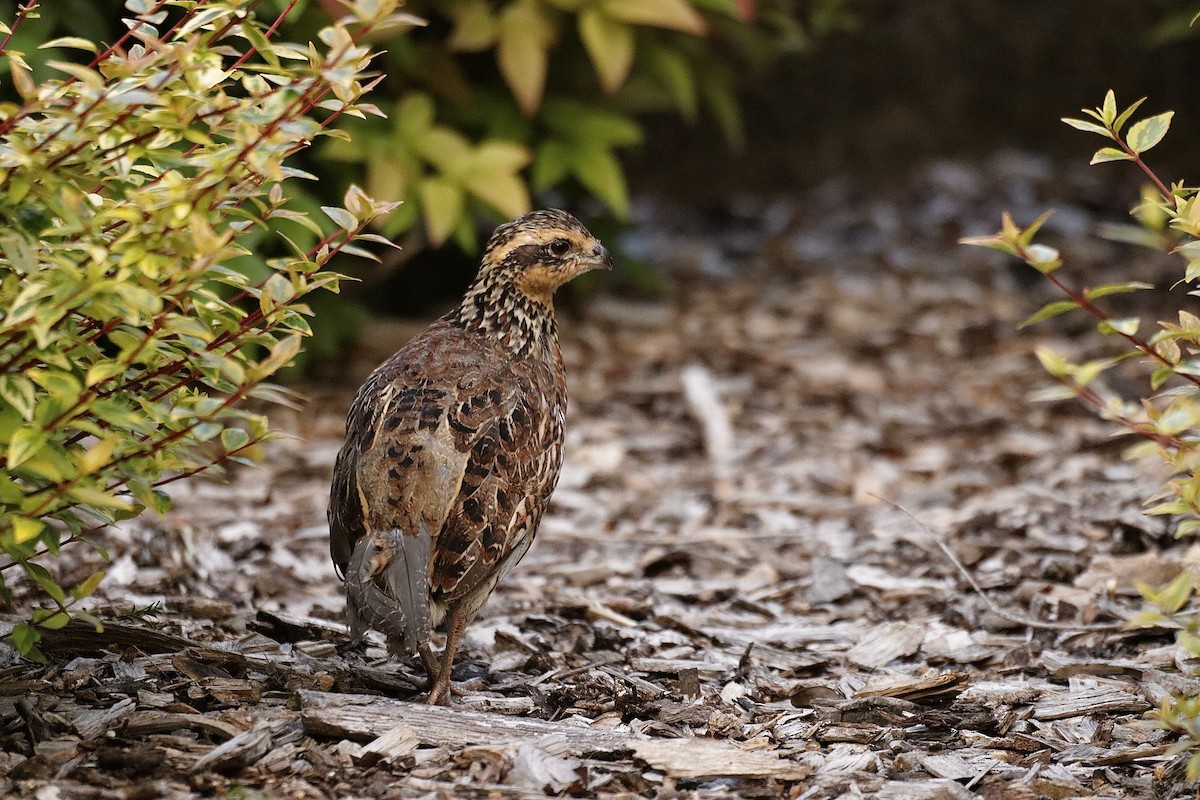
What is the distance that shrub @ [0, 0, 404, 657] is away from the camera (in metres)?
2.94

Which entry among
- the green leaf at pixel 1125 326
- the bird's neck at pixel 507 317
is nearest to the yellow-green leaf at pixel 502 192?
the bird's neck at pixel 507 317

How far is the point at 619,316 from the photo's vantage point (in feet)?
28.8

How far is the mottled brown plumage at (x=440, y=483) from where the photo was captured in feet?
12.7

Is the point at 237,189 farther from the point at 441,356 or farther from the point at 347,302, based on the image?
the point at 347,302

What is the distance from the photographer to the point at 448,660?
405cm

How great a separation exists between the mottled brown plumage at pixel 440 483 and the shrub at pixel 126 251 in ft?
2.10

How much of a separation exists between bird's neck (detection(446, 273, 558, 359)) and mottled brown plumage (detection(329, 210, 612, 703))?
41 millimetres

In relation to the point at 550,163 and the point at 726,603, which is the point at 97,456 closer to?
the point at 726,603

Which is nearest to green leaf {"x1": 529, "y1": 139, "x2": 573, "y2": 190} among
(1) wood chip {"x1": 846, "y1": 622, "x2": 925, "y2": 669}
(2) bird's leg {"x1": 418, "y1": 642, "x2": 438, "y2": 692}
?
(1) wood chip {"x1": 846, "y1": 622, "x2": 925, "y2": 669}

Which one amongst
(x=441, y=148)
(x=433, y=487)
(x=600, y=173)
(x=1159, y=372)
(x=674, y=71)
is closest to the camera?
(x=1159, y=372)

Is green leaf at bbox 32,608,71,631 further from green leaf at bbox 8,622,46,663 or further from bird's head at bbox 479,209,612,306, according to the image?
bird's head at bbox 479,209,612,306

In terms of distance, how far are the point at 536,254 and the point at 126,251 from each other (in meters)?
1.97

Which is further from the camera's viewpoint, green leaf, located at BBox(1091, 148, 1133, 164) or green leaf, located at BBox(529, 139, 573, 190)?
green leaf, located at BBox(529, 139, 573, 190)

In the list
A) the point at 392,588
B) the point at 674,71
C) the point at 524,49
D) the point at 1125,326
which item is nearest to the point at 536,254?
the point at 392,588
